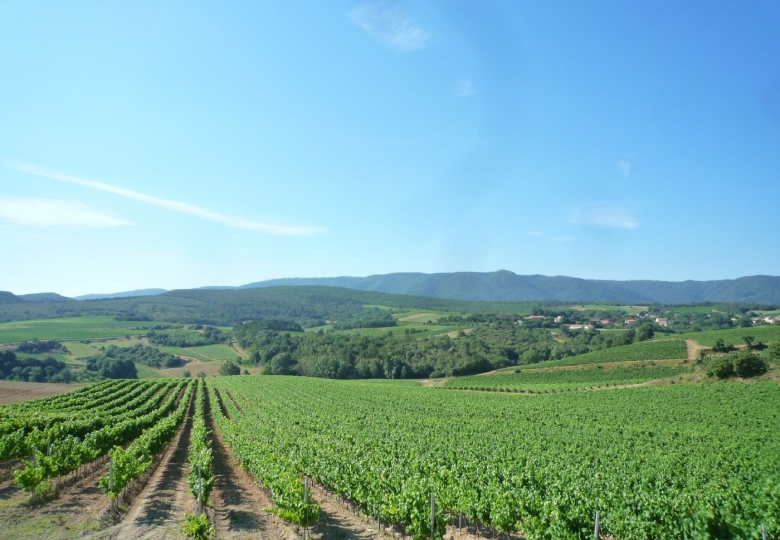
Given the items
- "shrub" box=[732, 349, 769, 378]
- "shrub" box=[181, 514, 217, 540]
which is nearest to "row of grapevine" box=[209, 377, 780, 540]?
"shrub" box=[181, 514, 217, 540]

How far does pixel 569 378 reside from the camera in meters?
68.2

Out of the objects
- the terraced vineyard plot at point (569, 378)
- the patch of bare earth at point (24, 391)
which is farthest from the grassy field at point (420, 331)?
the patch of bare earth at point (24, 391)

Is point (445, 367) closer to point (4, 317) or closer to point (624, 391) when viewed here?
point (624, 391)

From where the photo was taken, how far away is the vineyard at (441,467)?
11.9 metres

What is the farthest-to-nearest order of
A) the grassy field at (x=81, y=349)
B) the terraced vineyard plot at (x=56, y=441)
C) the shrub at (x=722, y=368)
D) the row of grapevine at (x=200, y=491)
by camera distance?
the grassy field at (x=81, y=349)
the shrub at (x=722, y=368)
the terraced vineyard plot at (x=56, y=441)
the row of grapevine at (x=200, y=491)

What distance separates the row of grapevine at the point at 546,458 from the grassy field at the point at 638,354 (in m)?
25.3

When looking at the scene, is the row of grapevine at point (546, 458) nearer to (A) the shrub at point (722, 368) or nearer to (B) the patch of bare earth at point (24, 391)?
(A) the shrub at point (722, 368)

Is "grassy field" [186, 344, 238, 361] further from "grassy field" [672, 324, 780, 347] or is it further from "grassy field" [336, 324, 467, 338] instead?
"grassy field" [672, 324, 780, 347]

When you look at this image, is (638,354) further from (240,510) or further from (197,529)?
(197,529)

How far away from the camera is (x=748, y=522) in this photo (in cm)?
998

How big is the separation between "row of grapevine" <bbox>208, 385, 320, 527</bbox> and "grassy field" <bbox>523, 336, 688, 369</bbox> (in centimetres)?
6762

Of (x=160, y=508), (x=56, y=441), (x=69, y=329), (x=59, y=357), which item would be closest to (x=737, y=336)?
(x=160, y=508)

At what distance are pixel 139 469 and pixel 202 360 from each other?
120808 mm

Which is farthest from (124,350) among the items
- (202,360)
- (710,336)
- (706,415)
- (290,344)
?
(710,336)
